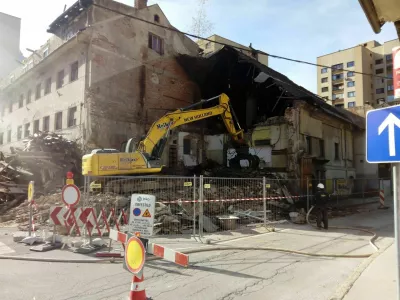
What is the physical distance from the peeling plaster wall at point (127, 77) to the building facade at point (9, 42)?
31.3 m

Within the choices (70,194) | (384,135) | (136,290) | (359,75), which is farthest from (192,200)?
(359,75)

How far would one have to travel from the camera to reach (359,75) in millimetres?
80375

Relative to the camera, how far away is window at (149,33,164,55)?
76.6 feet

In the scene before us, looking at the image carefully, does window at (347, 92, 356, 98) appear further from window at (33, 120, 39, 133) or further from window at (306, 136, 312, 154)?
window at (33, 120, 39, 133)

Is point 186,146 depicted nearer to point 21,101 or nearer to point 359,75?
point 21,101

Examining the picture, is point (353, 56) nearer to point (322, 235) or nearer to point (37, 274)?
point (322, 235)

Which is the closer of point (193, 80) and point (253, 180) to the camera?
point (253, 180)

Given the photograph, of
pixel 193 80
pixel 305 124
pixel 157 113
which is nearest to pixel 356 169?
pixel 305 124

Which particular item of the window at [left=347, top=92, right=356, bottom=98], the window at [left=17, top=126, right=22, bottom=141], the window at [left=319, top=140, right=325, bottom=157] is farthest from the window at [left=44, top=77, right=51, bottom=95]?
the window at [left=347, top=92, right=356, bottom=98]

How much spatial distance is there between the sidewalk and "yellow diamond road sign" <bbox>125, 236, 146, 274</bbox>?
9.49 ft

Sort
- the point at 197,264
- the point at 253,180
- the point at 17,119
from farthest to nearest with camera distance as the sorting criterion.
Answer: the point at 17,119 < the point at 253,180 < the point at 197,264

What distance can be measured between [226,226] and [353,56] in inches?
3220

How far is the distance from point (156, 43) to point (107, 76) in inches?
209

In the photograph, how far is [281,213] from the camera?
14914 millimetres
